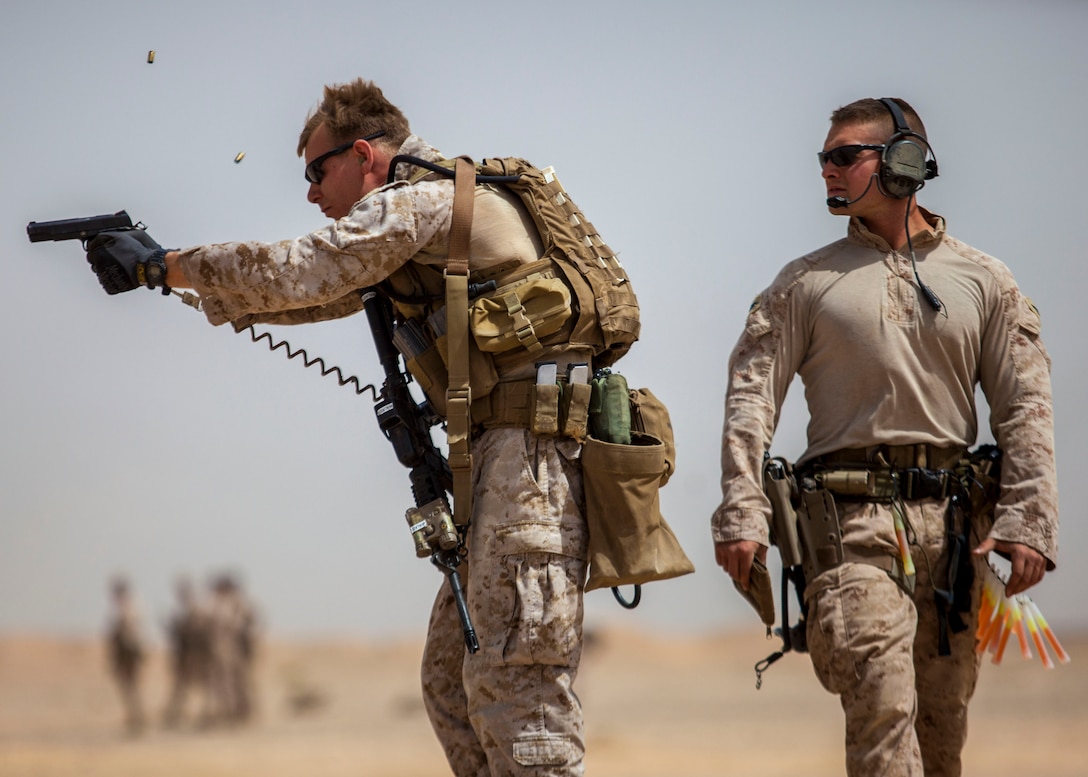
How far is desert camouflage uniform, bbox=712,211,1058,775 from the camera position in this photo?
4344 millimetres

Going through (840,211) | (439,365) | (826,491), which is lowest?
(826,491)

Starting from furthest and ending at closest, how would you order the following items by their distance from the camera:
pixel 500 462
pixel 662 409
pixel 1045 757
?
pixel 1045 757 < pixel 662 409 < pixel 500 462

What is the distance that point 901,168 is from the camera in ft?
14.9

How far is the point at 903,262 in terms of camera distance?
4605 millimetres

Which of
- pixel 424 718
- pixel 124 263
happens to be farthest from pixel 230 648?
pixel 124 263

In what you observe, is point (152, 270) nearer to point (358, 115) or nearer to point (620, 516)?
point (358, 115)

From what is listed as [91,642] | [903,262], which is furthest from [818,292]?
[91,642]

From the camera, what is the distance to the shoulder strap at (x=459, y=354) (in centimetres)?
388

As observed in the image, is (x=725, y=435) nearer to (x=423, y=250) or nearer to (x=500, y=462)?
(x=500, y=462)

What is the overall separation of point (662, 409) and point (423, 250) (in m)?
0.89

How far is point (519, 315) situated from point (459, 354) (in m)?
0.21

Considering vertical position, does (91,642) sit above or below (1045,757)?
below

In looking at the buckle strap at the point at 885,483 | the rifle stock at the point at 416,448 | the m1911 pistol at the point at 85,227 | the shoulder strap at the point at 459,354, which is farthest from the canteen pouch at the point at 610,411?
the m1911 pistol at the point at 85,227

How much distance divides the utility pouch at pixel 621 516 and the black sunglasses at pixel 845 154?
1337mm
